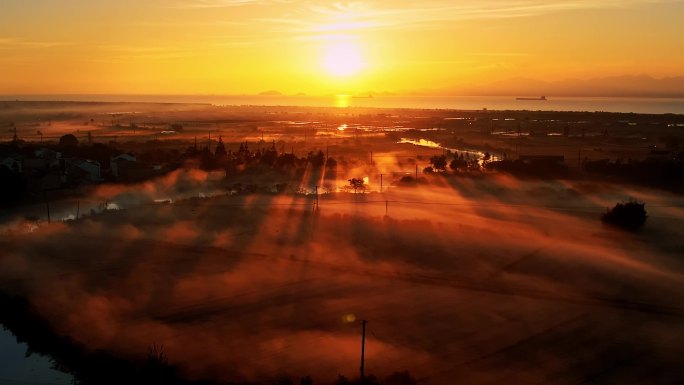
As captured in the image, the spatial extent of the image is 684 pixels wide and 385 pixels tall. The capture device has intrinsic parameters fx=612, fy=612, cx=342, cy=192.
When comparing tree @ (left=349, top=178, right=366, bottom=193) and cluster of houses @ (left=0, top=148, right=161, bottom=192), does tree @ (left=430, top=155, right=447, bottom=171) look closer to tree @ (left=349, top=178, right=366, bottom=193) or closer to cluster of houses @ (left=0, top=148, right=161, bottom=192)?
tree @ (left=349, top=178, right=366, bottom=193)

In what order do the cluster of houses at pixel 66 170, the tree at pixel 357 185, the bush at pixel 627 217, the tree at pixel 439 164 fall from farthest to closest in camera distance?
the tree at pixel 439 164 → the tree at pixel 357 185 → the cluster of houses at pixel 66 170 → the bush at pixel 627 217

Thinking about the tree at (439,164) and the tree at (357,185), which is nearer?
the tree at (357,185)

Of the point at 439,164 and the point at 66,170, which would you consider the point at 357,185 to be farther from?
the point at 66,170

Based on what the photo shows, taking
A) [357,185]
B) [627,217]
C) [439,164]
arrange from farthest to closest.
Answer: [439,164], [357,185], [627,217]

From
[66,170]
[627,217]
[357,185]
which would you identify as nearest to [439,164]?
[357,185]

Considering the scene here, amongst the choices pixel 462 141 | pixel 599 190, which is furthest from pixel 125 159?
pixel 462 141

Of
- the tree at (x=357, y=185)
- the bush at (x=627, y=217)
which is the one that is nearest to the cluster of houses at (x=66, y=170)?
the tree at (x=357, y=185)

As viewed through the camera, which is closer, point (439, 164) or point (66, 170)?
point (66, 170)

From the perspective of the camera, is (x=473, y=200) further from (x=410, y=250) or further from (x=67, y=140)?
(x=67, y=140)

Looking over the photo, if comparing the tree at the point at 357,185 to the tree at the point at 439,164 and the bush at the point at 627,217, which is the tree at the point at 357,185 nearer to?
the tree at the point at 439,164
